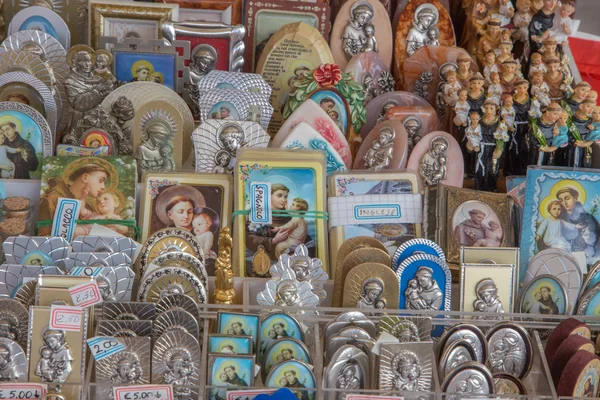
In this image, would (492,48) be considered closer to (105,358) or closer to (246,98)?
(246,98)

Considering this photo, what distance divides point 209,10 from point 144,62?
34 centimetres

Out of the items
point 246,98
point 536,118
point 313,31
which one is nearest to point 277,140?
point 246,98

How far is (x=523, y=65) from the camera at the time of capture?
2.85 m

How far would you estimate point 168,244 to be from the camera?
6.95 feet

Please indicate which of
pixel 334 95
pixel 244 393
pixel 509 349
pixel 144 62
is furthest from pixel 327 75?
pixel 244 393

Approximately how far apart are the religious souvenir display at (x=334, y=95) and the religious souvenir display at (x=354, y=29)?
0.20 metres

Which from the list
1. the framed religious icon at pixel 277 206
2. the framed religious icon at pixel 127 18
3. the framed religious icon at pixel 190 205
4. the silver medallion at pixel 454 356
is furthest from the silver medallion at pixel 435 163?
the framed religious icon at pixel 127 18

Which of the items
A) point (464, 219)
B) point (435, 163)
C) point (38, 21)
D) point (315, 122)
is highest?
point (38, 21)

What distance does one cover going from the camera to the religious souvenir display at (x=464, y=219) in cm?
229

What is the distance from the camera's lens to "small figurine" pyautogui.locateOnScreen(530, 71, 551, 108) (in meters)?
2.53

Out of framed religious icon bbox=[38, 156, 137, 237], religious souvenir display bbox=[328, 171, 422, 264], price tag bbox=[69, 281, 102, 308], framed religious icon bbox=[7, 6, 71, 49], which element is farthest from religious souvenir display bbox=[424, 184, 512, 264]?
framed religious icon bbox=[7, 6, 71, 49]

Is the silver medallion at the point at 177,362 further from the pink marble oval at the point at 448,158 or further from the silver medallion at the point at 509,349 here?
the pink marble oval at the point at 448,158

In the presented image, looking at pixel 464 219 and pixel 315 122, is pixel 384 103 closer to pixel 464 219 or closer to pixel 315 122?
pixel 315 122

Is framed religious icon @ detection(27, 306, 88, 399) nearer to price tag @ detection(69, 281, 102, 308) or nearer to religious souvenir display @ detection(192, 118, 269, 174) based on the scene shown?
price tag @ detection(69, 281, 102, 308)
